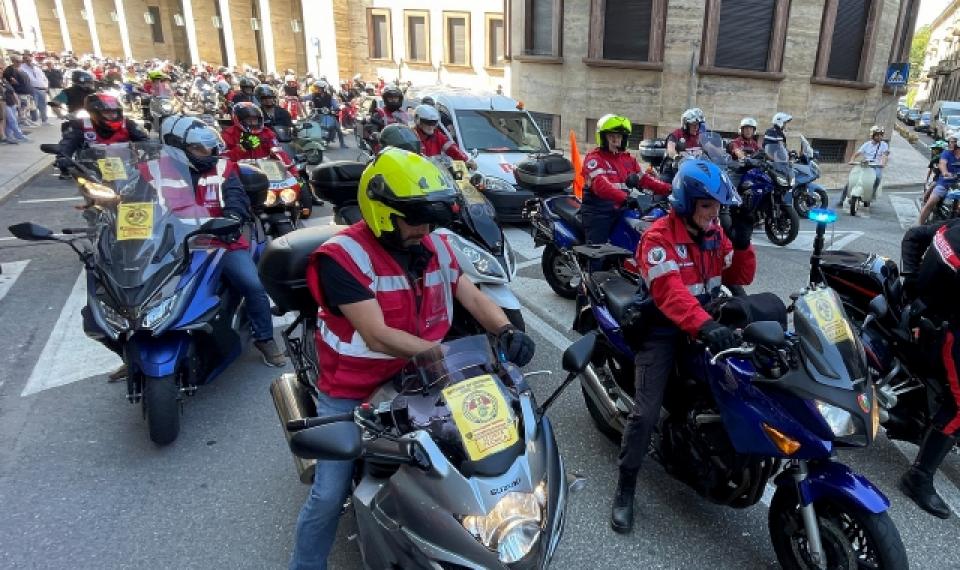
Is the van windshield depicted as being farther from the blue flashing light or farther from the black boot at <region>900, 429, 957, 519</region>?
the black boot at <region>900, 429, 957, 519</region>

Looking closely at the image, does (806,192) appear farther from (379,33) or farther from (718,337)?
(379,33)

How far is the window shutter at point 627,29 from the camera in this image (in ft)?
53.6

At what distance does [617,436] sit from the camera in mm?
4031

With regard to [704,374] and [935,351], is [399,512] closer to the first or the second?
[704,374]

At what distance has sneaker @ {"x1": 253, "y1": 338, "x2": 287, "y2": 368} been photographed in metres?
5.07

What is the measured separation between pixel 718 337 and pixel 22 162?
1583 centimetres

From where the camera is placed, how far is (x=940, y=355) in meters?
3.47

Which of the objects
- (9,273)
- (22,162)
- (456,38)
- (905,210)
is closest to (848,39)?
(905,210)

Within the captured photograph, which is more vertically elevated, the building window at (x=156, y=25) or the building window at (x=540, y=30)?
the building window at (x=156, y=25)

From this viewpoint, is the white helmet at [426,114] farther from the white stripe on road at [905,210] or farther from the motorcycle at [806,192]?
the white stripe on road at [905,210]

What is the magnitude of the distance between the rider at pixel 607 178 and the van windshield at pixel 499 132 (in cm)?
407

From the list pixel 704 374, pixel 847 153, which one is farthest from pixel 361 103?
pixel 704 374

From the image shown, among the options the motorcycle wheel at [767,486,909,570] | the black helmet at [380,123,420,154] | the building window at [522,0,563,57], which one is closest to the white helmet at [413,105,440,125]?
the black helmet at [380,123,420,154]

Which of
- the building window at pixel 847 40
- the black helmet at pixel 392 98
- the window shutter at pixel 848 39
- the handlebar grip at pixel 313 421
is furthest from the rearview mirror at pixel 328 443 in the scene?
the window shutter at pixel 848 39
